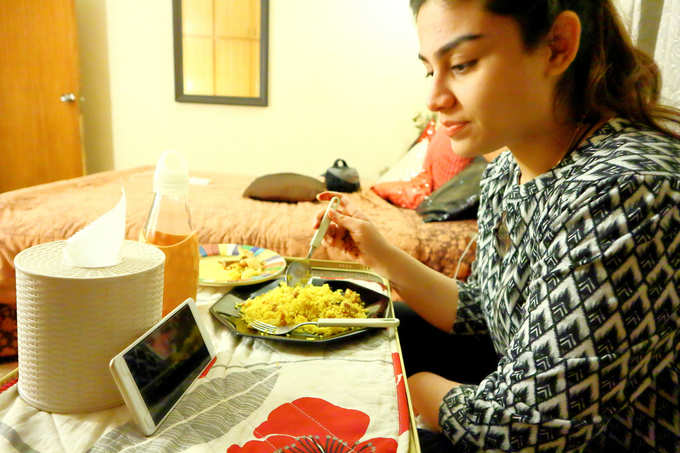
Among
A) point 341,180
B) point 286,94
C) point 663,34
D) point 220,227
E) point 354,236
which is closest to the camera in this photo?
point 354,236

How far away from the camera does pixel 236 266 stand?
1077 mm

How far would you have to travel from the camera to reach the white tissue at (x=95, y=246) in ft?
1.71

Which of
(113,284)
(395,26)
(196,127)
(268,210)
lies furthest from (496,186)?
(196,127)

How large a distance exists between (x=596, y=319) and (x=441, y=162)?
1785mm

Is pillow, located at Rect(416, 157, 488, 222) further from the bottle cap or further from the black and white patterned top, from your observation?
the bottle cap

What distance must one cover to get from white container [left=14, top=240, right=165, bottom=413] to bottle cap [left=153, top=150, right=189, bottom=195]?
0.23 metres

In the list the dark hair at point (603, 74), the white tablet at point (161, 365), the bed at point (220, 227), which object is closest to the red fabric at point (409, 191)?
the bed at point (220, 227)

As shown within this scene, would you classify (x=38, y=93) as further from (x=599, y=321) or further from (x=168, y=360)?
(x=599, y=321)

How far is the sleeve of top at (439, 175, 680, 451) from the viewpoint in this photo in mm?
575

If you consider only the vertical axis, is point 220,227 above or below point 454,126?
below

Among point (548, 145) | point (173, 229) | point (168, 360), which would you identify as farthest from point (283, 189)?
point (168, 360)

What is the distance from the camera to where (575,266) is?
0.60m

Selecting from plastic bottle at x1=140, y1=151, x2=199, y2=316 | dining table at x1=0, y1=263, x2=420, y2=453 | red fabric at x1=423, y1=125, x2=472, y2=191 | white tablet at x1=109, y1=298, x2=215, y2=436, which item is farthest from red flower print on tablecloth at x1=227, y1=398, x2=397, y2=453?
red fabric at x1=423, y1=125, x2=472, y2=191

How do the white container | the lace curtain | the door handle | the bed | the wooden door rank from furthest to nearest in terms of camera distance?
the door handle → the wooden door → the bed → the lace curtain → the white container
